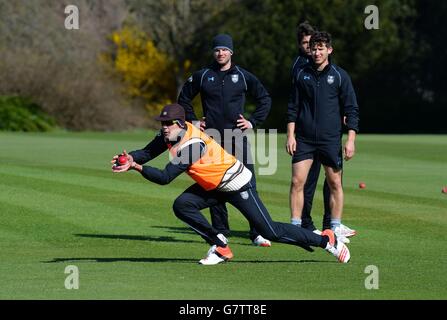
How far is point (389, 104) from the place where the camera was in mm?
61219

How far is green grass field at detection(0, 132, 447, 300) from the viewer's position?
1017cm

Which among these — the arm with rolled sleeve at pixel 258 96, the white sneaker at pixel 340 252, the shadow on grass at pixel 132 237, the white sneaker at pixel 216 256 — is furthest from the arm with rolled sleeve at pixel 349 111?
the white sneaker at pixel 216 256

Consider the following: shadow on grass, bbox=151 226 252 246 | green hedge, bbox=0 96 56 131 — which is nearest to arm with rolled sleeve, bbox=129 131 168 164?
shadow on grass, bbox=151 226 252 246

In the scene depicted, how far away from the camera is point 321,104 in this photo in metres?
13.3

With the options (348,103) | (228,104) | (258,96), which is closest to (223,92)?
(228,104)

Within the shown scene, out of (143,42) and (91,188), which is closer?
(91,188)

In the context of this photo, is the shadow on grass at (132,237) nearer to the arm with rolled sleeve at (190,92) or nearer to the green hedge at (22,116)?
the arm with rolled sleeve at (190,92)

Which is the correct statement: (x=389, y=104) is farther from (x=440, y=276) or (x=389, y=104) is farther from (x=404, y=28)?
(x=440, y=276)

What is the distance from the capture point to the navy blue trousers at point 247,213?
Result: 1152 centimetres

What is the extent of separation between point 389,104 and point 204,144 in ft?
167

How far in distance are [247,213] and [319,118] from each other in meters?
2.16

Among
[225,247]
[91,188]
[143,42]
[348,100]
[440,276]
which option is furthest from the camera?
[143,42]

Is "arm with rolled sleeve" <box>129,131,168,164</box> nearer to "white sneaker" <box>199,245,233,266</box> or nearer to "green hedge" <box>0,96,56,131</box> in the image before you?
"white sneaker" <box>199,245,233,266</box>
